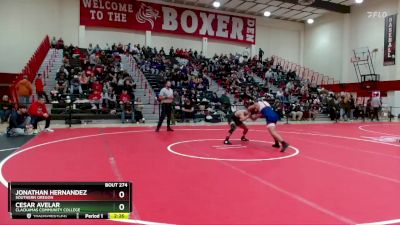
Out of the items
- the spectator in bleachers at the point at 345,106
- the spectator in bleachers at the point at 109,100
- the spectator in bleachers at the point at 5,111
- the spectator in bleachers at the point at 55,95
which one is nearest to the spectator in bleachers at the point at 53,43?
the spectator in bleachers at the point at 55,95

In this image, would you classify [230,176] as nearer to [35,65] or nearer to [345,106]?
[35,65]

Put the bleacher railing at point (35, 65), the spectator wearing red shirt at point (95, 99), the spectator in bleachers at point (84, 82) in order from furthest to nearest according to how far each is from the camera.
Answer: the spectator in bleachers at point (84, 82) < the bleacher railing at point (35, 65) < the spectator wearing red shirt at point (95, 99)

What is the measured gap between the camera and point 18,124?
10414mm

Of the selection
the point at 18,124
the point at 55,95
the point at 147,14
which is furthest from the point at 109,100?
the point at 147,14

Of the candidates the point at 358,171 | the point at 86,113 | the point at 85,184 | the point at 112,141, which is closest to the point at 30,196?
the point at 85,184

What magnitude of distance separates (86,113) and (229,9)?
19.2 m

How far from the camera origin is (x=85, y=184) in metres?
2.65

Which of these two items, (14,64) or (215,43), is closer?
(14,64)

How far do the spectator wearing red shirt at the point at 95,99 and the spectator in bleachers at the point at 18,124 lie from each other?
4721 millimetres

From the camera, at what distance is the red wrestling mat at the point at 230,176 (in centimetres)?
367

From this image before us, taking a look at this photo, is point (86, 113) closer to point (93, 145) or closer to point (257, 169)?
point (93, 145)

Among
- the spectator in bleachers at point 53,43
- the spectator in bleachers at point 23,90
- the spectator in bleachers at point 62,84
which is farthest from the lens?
the spectator in bleachers at point 53,43

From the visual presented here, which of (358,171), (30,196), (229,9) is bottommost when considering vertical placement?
(358,171)
